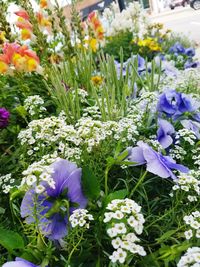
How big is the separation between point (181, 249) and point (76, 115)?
0.67 meters

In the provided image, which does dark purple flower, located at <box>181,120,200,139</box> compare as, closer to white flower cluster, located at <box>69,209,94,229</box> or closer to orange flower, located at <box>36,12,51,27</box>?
white flower cluster, located at <box>69,209,94,229</box>

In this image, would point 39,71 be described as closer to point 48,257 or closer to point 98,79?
point 98,79

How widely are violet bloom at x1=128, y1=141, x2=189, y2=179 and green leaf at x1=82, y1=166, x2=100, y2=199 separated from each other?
0.10 m

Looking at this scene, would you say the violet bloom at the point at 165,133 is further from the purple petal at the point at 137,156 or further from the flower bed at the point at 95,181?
the purple petal at the point at 137,156

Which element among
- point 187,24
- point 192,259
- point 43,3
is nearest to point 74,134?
point 192,259

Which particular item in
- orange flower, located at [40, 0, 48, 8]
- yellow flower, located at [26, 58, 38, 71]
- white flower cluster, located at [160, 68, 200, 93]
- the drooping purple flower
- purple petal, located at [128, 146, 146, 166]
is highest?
orange flower, located at [40, 0, 48, 8]

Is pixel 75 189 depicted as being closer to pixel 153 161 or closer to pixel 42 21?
pixel 153 161

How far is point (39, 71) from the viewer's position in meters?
1.39

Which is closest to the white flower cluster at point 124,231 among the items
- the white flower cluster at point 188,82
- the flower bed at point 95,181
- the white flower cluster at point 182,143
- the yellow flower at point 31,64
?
the flower bed at point 95,181

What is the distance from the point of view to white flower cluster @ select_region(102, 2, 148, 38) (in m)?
4.42

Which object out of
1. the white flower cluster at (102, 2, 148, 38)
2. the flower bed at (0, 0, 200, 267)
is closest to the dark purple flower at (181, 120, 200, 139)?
the flower bed at (0, 0, 200, 267)

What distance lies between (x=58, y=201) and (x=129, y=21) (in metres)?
4.21

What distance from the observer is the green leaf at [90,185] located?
70 centimetres

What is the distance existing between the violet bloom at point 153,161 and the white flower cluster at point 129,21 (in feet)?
12.4
